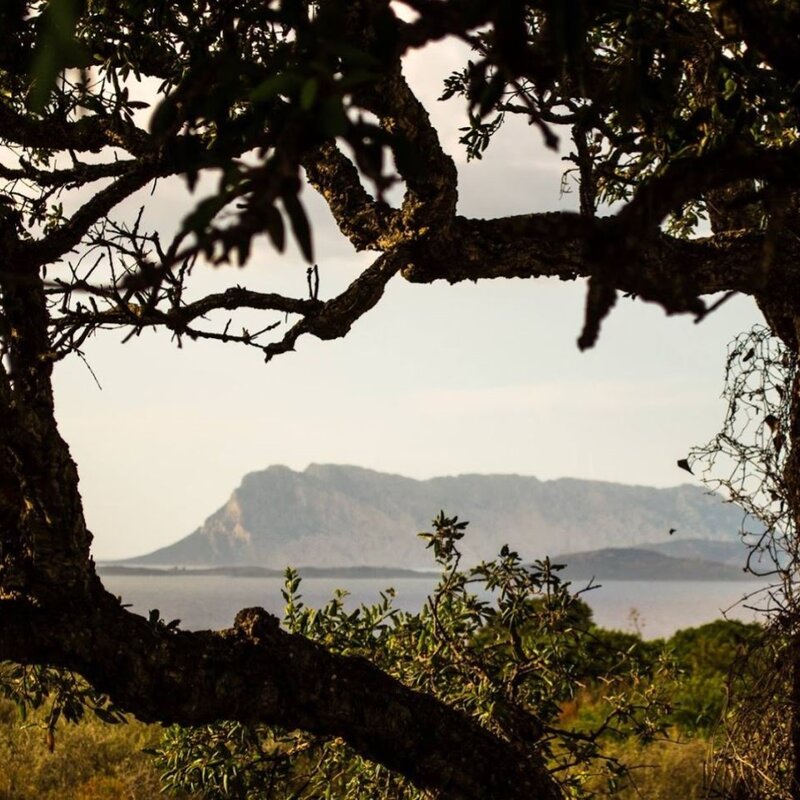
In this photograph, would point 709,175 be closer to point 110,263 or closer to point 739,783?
point 110,263

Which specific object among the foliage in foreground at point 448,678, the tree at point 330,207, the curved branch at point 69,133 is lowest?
the foliage in foreground at point 448,678

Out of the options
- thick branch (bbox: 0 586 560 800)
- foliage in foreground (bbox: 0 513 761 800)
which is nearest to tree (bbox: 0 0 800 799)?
thick branch (bbox: 0 586 560 800)

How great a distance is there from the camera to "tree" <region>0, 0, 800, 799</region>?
2145mm

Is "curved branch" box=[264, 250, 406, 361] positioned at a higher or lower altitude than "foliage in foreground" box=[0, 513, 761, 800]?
higher

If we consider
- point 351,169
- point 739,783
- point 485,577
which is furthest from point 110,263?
point 739,783

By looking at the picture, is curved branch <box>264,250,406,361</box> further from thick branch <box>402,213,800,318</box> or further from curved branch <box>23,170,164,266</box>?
curved branch <box>23,170,164,266</box>

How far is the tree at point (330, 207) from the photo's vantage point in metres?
2.14

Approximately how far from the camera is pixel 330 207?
6.78 m

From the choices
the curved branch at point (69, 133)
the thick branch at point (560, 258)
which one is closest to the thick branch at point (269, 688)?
the thick branch at point (560, 258)

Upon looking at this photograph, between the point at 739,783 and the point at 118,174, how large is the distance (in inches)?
189

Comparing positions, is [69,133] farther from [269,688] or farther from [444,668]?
[444,668]

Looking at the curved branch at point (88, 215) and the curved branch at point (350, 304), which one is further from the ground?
the curved branch at point (88, 215)

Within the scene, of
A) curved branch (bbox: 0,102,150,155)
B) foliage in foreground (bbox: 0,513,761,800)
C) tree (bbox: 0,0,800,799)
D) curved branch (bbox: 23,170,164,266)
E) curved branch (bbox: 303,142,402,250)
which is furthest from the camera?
foliage in foreground (bbox: 0,513,761,800)

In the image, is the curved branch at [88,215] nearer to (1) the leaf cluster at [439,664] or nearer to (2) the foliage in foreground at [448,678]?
(2) the foliage in foreground at [448,678]
